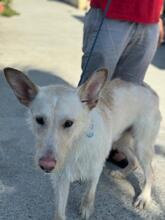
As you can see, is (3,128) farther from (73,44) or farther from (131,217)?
(73,44)

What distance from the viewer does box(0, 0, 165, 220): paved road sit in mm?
4336

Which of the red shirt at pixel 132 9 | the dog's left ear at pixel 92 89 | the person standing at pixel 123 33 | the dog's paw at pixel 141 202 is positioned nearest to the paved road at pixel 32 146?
the dog's paw at pixel 141 202

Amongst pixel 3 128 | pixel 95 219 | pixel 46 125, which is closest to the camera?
pixel 46 125

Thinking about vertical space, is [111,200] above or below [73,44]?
above

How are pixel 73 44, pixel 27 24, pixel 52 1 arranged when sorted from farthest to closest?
pixel 52 1
pixel 27 24
pixel 73 44

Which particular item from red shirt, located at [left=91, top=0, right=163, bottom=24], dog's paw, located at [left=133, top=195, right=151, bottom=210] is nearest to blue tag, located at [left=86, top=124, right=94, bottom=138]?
dog's paw, located at [left=133, top=195, right=151, bottom=210]

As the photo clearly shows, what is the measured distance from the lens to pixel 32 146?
5266 mm

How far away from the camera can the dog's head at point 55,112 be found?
3.35 m

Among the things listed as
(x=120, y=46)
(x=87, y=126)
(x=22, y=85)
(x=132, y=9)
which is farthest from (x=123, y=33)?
(x=22, y=85)

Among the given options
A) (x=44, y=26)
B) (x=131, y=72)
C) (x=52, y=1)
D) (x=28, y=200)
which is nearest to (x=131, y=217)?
(x=28, y=200)

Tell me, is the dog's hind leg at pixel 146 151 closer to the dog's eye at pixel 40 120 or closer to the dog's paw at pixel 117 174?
the dog's paw at pixel 117 174

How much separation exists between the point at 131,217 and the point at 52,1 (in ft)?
33.3

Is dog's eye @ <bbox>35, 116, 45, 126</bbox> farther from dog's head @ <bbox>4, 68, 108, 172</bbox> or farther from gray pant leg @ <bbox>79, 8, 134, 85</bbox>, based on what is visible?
gray pant leg @ <bbox>79, 8, 134, 85</bbox>

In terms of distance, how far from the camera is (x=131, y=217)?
4.30 metres
